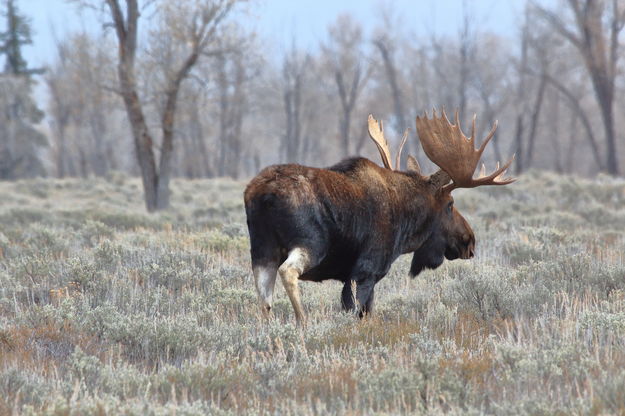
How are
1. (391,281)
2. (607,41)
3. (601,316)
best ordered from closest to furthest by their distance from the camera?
(601,316) → (391,281) → (607,41)

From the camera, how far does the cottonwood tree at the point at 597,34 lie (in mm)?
29875

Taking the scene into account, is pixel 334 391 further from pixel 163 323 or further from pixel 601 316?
pixel 601 316

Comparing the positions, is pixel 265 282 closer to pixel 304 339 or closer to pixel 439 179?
pixel 304 339

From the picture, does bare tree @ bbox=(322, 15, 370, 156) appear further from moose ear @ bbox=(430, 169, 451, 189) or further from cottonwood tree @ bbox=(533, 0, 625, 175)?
moose ear @ bbox=(430, 169, 451, 189)

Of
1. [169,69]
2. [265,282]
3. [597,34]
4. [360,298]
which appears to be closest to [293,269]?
[265,282]

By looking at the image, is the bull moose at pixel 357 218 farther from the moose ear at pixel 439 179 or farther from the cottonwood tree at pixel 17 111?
the cottonwood tree at pixel 17 111

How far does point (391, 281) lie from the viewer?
8.11m

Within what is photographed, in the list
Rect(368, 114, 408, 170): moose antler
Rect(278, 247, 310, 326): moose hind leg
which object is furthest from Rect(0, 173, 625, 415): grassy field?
Rect(368, 114, 408, 170): moose antler

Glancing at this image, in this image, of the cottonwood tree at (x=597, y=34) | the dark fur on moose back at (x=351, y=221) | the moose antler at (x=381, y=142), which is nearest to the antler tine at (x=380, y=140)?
the moose antler at (x=381, y=142)

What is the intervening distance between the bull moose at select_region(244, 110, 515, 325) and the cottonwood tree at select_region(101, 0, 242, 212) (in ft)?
44.1

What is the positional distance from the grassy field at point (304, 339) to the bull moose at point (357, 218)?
38cm

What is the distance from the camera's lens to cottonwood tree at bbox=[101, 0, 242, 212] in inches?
753

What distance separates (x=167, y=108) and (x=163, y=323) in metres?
15.2

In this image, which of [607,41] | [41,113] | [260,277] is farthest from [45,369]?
[41,113]
